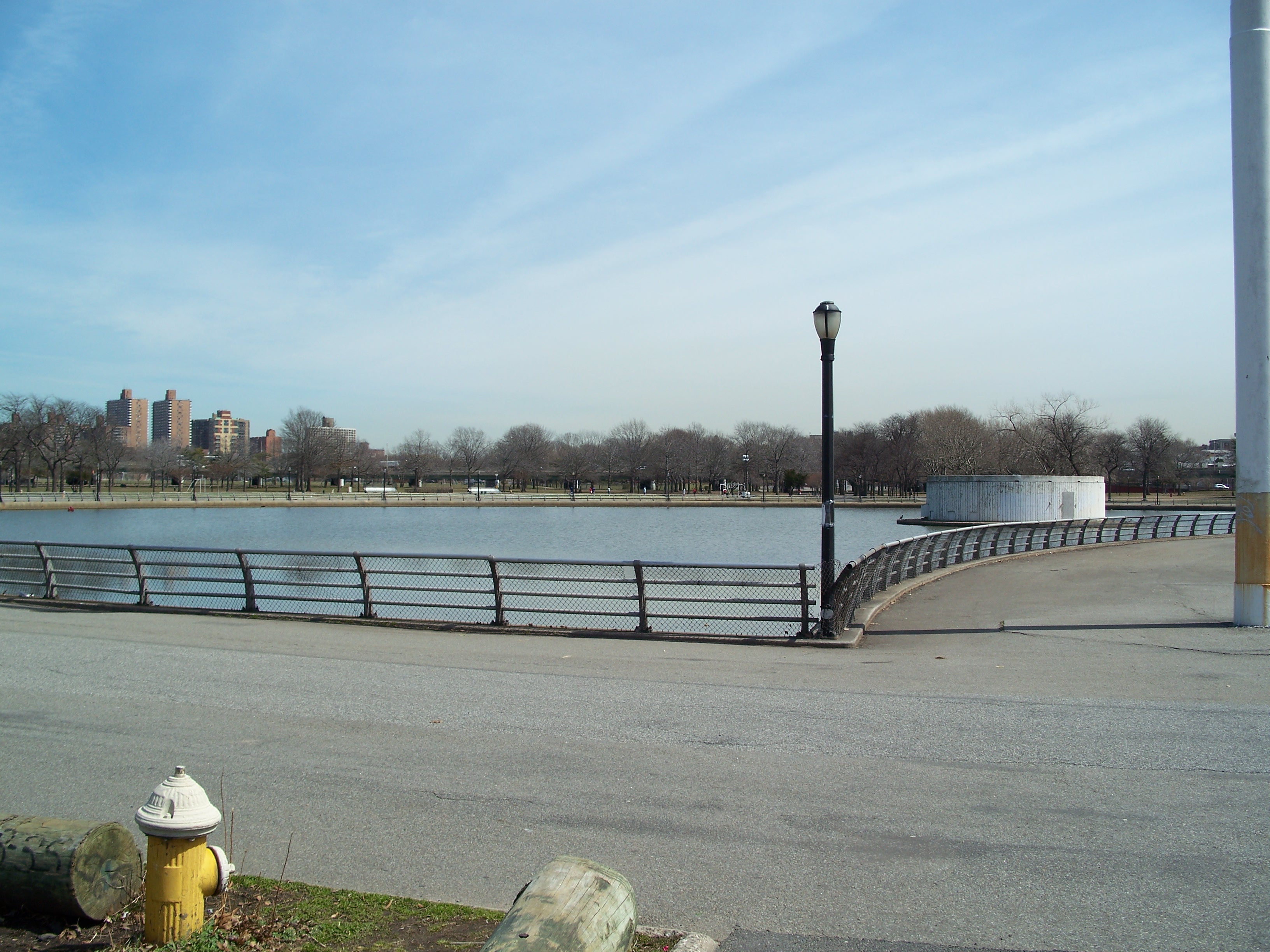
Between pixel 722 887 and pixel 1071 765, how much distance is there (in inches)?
139

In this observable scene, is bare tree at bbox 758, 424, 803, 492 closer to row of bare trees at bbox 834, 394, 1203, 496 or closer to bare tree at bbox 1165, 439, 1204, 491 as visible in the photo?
row of bare trees at bbox 834, 394, 1203, 496

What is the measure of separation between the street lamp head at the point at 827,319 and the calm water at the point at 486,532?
58.0ft

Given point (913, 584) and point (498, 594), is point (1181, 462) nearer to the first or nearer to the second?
point (913, 584)

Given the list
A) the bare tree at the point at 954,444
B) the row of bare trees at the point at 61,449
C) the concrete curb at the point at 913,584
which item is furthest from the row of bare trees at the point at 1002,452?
the row of bare trees at the point at 61,449

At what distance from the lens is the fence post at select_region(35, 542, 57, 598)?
19281 mm

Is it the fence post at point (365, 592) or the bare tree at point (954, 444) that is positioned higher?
the bare tree at point (954, 444)

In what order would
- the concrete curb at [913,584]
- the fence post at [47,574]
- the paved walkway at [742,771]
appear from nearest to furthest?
the paved walkway at [742,771] < the concrete curb at [913,584] < the fence post at [47,574]

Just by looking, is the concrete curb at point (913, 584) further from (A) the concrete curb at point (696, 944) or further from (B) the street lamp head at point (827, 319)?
(A) the concrete curb at point (696, 944)

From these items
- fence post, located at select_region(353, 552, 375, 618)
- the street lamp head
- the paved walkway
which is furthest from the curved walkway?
fence post, located at select_region(353, 552, 375, 618)

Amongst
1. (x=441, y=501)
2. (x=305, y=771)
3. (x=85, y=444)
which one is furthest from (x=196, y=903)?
(x=85, y=444)

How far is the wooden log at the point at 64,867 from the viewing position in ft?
13.9

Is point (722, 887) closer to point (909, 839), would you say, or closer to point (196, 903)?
point (909, 839)

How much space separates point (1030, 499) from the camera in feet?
181

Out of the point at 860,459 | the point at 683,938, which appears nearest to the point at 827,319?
the point at 683,938
